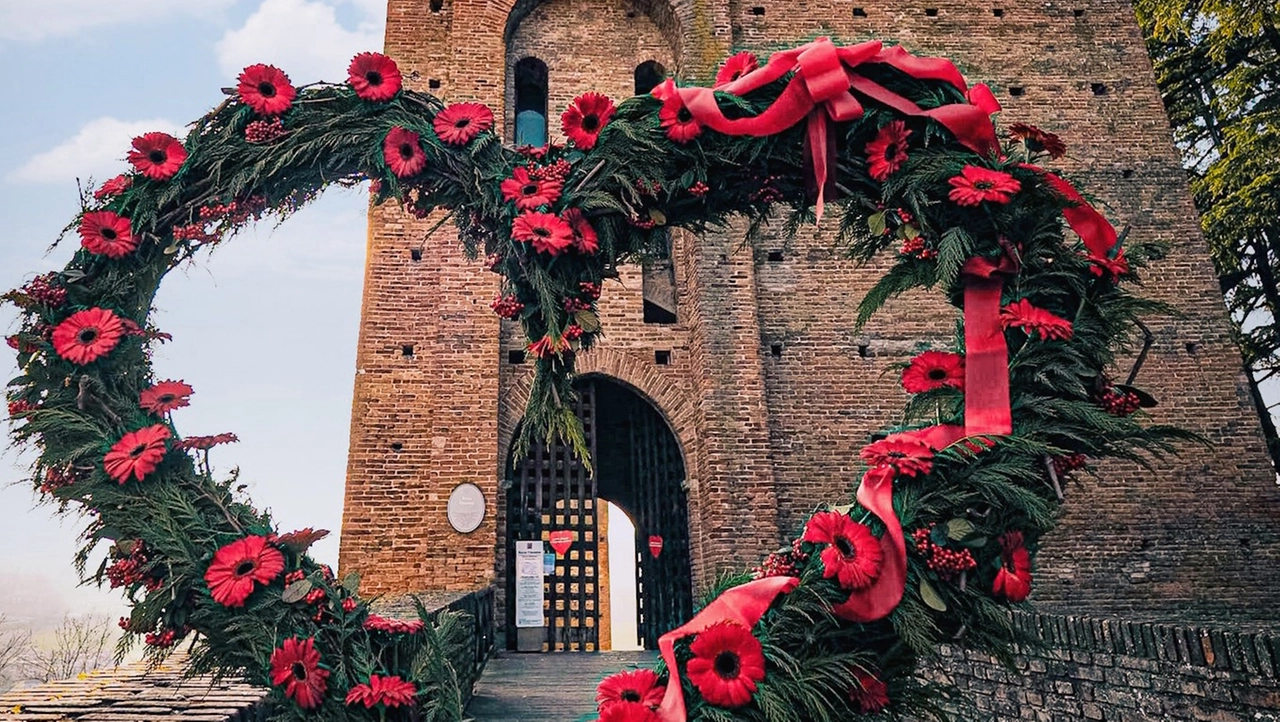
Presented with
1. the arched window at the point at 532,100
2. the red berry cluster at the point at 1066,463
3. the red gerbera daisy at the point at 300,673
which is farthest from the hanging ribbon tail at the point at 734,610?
the arched window at the point at 532,100

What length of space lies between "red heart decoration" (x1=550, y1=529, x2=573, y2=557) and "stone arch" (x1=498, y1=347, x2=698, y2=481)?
49.7 inches

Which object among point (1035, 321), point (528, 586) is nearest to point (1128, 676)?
point (1035, 321)

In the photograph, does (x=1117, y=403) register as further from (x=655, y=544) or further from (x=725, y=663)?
(x=655, y=544)

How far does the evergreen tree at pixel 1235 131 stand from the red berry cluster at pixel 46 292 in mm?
11844

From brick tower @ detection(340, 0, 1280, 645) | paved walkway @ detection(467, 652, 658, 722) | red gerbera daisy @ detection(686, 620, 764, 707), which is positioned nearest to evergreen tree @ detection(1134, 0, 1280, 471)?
brick tower @ detection(340, 0, 1280, 645)

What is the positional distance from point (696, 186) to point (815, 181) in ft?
1.05

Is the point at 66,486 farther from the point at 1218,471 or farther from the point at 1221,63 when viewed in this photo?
the point at 1221,63

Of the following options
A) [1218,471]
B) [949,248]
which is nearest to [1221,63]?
[1218,471]

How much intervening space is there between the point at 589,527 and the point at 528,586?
106 cm

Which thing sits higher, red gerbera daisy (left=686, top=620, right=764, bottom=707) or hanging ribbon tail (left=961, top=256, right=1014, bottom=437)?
hanging ribbon tail (left=961, top=256, right=1014, bottom=437)

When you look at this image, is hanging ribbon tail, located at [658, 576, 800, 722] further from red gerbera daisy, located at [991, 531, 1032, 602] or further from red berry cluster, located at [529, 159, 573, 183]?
red berry cluster, located at [529, 159, 573, 183]

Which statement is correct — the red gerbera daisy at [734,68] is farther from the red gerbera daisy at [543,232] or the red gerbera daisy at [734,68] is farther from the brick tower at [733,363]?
the brick tower at [733,363]

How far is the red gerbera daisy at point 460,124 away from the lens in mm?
2342

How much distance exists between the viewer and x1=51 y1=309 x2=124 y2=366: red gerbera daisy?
2.12 meters
